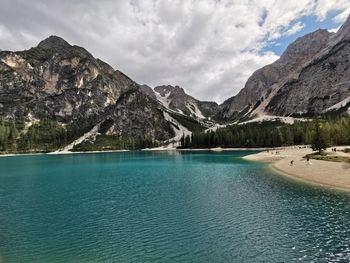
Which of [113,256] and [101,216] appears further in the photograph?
[101,216]

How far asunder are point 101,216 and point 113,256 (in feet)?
56.8

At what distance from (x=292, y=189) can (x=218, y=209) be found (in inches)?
915

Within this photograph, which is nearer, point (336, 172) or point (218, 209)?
point (218, 209)

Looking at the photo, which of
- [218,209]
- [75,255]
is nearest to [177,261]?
[75,255]

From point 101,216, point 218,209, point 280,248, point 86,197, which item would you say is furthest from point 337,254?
point 86,197

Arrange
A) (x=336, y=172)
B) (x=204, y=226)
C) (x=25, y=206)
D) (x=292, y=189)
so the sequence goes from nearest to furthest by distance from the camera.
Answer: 1. (x=204, y=226)
2. (x=25, y=206)
3. (x=292, y=189)
4. (x=336, y=172)

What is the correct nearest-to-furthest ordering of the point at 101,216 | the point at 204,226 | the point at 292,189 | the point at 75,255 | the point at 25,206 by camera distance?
Result: the point at 75,255 < the point at 204,226 < the point at 101,216 < the point at 25,206 < the point at 292,189

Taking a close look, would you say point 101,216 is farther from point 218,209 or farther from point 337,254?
point 337,254

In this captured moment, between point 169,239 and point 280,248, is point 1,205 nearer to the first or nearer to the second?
point 169,239

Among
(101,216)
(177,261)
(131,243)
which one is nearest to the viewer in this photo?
(177,261)

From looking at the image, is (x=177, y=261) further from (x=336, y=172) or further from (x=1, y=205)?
(x=336, y=172)

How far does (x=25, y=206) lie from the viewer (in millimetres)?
54344

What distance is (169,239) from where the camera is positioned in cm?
3403

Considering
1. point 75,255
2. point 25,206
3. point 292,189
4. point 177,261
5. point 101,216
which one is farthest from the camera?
point 292,189
